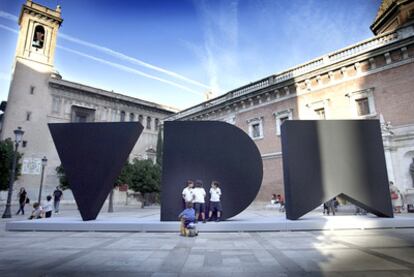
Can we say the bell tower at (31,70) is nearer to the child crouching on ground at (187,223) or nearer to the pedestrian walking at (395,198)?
the child crouching on ground at (187,223)

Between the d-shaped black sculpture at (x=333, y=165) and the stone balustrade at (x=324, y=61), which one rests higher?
the stone balustrade at (x=324, y=61)

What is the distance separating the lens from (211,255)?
5219 millimetres

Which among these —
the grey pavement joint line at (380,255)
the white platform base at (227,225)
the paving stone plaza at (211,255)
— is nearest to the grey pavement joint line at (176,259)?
the paving stone plaza at (211,255)

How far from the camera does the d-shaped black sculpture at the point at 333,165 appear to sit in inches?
360

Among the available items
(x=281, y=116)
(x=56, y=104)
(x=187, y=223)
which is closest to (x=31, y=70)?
(x=56, y=104)

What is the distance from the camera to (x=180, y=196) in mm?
9484

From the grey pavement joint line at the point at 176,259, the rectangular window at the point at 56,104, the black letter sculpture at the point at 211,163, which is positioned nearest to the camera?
the grey pavement joint line at the point at 176,259

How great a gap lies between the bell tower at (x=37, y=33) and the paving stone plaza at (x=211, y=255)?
99.8 ft

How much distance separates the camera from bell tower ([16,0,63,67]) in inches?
1199

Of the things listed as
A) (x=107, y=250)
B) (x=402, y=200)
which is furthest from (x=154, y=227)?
(x=402, y=200)

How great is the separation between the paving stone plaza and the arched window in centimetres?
3144

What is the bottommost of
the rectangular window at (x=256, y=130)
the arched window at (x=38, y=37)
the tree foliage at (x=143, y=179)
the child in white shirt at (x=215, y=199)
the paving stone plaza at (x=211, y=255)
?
the paving stone plaza at (x=211, y=255)

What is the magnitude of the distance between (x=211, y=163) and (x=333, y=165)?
4.50m

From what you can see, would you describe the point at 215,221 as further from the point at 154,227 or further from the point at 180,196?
the point at 154,227
